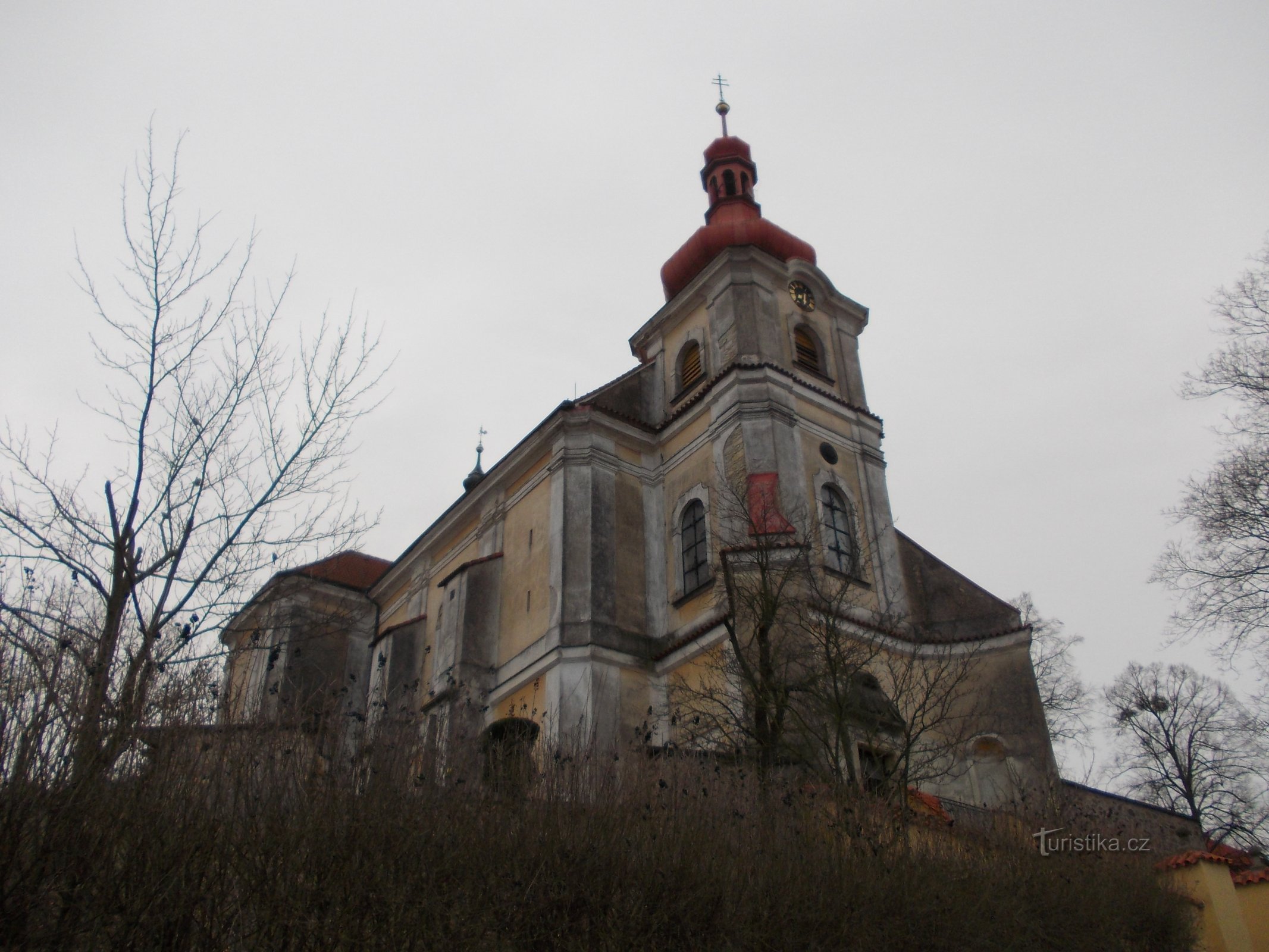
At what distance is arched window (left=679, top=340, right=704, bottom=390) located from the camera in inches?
960

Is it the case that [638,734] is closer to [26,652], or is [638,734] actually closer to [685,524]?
[26,652]

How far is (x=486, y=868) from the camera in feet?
25.4

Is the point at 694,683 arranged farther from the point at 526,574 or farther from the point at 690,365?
the point at 690,365

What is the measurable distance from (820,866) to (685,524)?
12956mm

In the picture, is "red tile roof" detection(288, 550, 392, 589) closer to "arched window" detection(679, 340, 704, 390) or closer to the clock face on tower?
"arched window" detection(679, 340, 704, 390)

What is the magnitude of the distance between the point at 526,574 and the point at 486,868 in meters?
15.0

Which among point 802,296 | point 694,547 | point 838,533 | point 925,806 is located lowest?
point 925,806

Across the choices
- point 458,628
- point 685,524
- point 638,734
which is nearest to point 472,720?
point 458,628

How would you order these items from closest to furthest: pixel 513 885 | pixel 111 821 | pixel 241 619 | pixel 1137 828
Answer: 1. pixel 111 821
2. pixel 513 885
3. pixel 241 619
4. pixel 1137 828

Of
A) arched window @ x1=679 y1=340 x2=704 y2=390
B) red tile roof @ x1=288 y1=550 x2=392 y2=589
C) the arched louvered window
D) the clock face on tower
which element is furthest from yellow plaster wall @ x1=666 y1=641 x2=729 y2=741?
red tile roof @ x1=288 y1=550 x2=392 y2=589

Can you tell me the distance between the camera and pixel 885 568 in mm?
21422

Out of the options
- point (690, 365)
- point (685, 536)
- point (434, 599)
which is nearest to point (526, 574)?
point (685, 536)

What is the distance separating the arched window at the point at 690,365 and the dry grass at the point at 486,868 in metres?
14.3

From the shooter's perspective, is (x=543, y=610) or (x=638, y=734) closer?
(x=638, y=734)
